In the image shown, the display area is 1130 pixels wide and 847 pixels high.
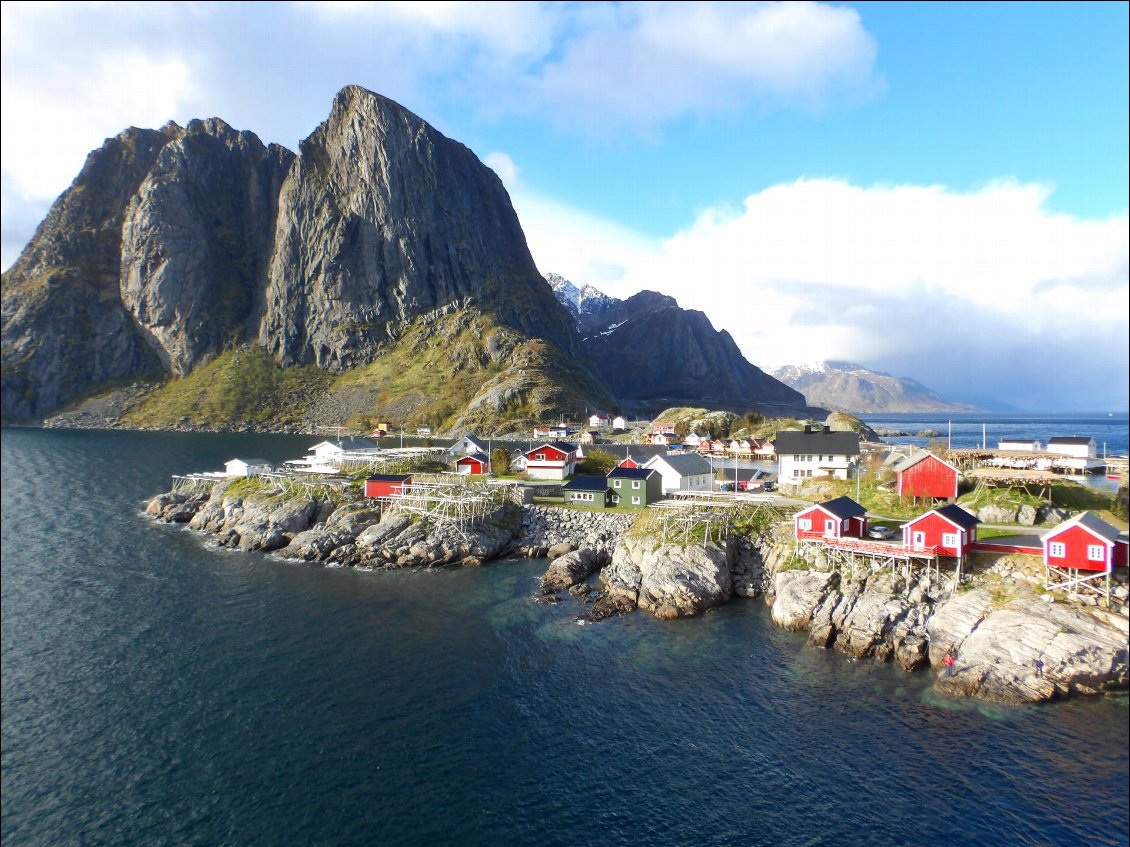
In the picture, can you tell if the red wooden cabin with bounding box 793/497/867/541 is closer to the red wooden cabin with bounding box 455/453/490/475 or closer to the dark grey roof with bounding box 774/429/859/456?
the dark grey roof with bounding box 774/429/859/456

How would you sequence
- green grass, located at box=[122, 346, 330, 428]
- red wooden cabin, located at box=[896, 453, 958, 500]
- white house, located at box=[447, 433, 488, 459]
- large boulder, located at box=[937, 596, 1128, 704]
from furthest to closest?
green grass, located at box=[122, 346, 330, 428], white house, located at box=[447, 433, 488, 459], red wooden cabin, located at box=[896, 453, 958, 500], large boulder, located at box=[937, 596, 1128, 704]

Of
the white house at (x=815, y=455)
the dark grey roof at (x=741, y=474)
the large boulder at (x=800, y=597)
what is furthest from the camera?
the dark grey roof at (x=741, y=474)

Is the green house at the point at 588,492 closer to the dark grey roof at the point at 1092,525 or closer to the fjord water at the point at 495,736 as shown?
the fjord water at the point at 495,736

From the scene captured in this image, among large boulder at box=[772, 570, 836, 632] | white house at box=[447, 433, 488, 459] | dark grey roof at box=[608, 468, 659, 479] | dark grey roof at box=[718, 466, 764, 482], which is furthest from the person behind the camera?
white house at box=[447, 433, 488, 459]

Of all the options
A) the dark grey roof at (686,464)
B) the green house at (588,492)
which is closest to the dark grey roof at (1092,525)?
the dark grey roof at (686,464)

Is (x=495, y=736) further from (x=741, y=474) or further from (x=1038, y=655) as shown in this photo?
(x=741, y=474)

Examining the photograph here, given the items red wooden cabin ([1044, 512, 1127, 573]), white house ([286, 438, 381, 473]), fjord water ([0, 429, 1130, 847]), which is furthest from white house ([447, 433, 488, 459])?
red wooden cabin ([1044, 512, 1127, 573])

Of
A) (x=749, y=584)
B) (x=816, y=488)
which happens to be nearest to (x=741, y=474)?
(x=816, y=488)

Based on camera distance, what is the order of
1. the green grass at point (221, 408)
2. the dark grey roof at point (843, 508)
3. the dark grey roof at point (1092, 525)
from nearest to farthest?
the dark grey roof at point (1092, 525), the dark grey roof at point (843, 508), the green grass at point (221, 408)
